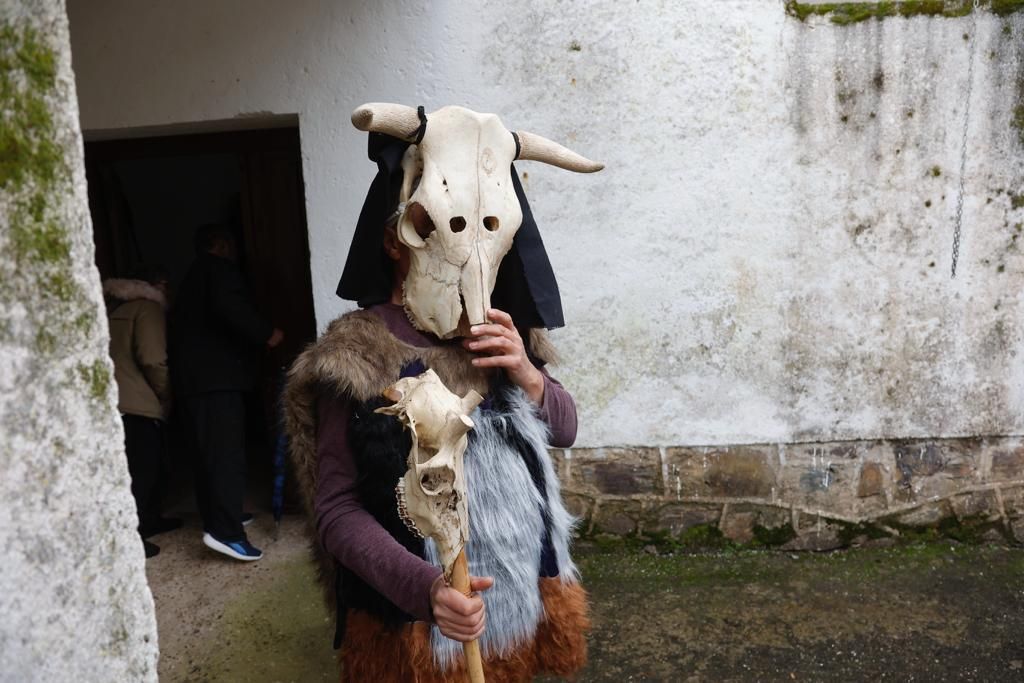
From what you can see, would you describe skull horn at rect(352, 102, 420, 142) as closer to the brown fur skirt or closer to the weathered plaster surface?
the weathered plaster surface

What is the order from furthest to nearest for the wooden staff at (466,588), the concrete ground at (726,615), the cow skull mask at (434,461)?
the concrete ground at (726,615), the wooden staff at (466,588), the cow skull mask at (434,461)

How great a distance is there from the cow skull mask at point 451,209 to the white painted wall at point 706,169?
2104 millimetres

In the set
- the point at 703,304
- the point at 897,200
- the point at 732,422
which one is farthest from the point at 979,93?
the point at 732,422

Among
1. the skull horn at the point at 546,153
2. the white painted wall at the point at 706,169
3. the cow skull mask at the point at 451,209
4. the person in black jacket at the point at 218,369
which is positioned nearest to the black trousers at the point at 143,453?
the person in black jacket at the point at 218,369

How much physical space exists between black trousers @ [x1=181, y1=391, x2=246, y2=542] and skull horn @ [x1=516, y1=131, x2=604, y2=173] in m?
2.95

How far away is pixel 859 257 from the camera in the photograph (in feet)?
13.4

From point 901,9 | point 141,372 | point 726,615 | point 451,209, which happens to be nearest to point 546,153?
point 451,209

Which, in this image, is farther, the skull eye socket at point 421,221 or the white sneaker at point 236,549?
the white sneaker at point 236,549

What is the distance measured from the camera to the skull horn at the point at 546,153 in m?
2.03

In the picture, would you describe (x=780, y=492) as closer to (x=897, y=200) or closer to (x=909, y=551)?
(x=909, y=551)

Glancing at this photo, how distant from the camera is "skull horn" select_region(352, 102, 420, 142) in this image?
70.1 inches

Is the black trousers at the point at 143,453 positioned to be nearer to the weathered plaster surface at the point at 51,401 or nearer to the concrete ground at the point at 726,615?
the concrete ground at the point at 726,615

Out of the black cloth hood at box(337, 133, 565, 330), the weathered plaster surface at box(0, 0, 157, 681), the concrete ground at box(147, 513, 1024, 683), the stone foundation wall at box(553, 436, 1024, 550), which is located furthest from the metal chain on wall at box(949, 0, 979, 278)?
the weathered plaster surface at box(0, 0, 157, 681)

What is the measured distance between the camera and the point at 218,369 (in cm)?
442
